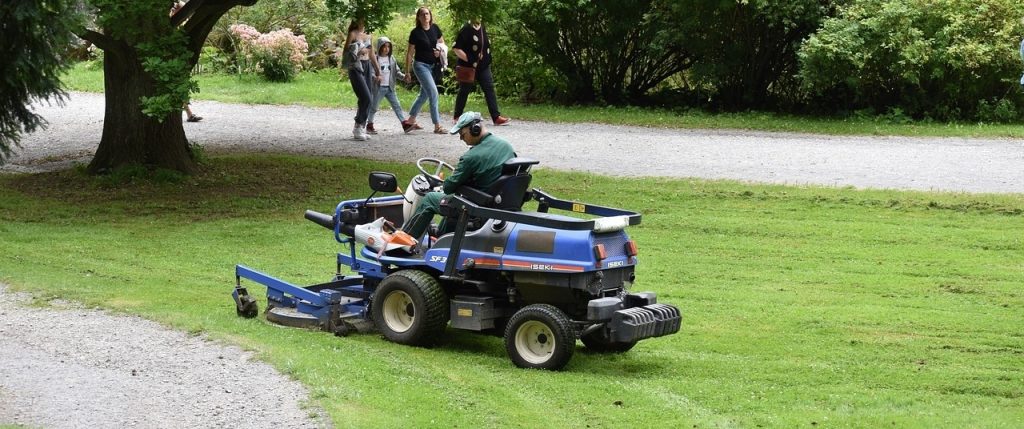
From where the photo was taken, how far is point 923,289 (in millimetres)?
13102

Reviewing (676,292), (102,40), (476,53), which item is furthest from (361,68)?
(676,292)

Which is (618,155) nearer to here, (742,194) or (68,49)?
(742,194)

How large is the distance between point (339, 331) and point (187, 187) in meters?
8.18

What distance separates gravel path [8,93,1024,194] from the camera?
1866cm

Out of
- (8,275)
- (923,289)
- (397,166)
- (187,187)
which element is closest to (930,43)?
(397,166)

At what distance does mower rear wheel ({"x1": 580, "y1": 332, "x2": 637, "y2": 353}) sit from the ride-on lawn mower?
0.01 m

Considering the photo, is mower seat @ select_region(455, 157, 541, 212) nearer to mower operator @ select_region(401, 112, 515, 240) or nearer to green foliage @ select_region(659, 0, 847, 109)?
mower operator @ select_region(401, 112, 515, 240)

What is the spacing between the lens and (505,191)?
10531 millimetres

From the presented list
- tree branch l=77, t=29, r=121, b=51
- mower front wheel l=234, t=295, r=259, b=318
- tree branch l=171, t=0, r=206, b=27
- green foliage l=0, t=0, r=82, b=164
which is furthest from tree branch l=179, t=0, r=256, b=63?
mower front wheel l=234, t=295, r=259, b=318

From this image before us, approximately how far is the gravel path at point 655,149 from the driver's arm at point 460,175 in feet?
28.9

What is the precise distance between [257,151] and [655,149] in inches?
247

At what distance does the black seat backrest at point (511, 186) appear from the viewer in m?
10.5

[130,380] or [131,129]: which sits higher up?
[131,129]

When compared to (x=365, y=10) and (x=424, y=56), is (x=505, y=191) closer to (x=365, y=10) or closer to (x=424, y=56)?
(x=365, y=10)
